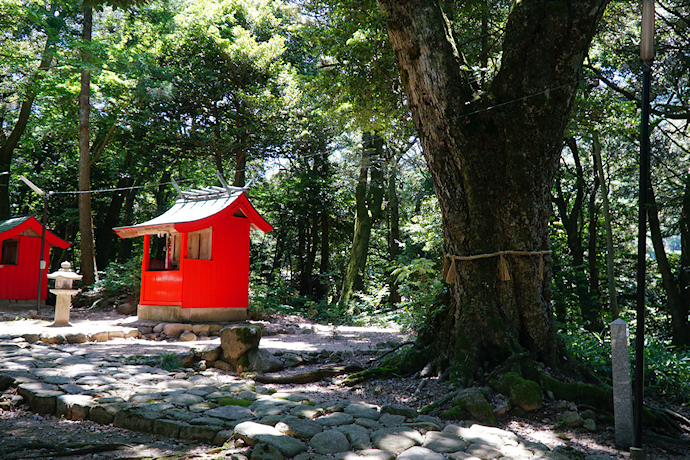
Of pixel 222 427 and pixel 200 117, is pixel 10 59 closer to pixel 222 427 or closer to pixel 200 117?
pixel 200 117

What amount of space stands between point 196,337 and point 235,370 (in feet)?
12.7

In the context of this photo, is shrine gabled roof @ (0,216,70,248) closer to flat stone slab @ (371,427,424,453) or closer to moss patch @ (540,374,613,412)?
flat stone slab @ (371,427,424,453)

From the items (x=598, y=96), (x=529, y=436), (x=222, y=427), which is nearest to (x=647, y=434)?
(x=529, y=436)

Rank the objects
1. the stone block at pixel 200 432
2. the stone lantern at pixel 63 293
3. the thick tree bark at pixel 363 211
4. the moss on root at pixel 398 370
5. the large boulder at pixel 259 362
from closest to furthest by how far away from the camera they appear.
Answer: the stone block at pixel 200 432 < the moss on root at pixel 398 370 < the large boulder at pixel 259 362 < the stone lantern at pixel 63 293 < the thick tree bark at pixel 363 211

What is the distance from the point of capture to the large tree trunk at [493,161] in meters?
5.42

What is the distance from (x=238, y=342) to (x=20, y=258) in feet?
41.1

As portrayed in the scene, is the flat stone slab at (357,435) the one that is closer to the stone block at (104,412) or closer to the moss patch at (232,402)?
the moss patch at (232,402)

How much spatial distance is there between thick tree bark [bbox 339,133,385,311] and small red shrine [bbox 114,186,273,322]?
468 cm

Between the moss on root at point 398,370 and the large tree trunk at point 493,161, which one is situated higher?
the large tree trunk at point 493,161

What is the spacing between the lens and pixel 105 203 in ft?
75.1

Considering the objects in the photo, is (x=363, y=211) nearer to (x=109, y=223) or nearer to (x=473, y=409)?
(x=109, y=223)

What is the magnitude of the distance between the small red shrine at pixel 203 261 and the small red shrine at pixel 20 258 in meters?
5.01

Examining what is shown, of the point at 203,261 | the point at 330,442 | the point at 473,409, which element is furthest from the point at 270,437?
the point at 203,261

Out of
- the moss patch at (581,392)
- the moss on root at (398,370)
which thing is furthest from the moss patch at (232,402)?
the moss patch at (581,392)
